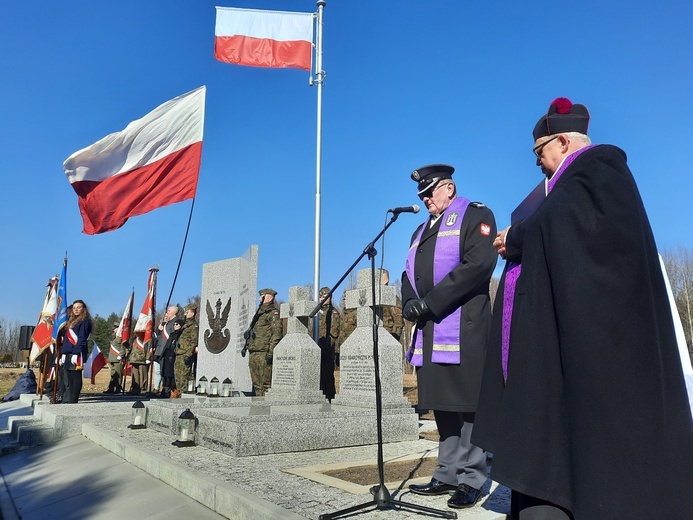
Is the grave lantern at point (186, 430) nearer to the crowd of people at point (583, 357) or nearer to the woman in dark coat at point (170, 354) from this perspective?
the crowd of people at point (583, 357)

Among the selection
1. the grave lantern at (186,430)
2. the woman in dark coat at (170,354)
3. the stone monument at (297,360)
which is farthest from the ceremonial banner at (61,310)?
the grave lantern at (186,430)

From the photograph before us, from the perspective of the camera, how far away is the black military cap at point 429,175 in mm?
3955

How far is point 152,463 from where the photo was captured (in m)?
4.96

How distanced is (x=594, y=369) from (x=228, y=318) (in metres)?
11.5

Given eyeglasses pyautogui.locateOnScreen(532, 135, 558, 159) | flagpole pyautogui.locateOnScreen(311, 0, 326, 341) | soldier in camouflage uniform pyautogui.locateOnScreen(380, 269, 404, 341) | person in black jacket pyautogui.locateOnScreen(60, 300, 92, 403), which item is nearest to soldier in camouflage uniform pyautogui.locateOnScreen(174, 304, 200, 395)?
person in black jacket pyautogui.locateOnScreen(60, 300, 92, 403)

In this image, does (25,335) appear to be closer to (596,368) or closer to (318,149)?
(318,149)

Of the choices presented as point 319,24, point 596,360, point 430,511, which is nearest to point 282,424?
point 430,511

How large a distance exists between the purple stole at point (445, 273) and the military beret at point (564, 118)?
140 centimetres

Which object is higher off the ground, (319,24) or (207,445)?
(319,24)

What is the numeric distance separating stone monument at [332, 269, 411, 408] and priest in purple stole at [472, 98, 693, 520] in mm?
5285

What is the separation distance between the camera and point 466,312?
3609 mm

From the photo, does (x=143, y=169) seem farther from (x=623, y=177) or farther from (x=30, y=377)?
(x=30, y=377)

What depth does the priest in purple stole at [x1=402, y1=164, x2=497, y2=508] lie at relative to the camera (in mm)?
3471

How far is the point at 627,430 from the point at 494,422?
0.60m
